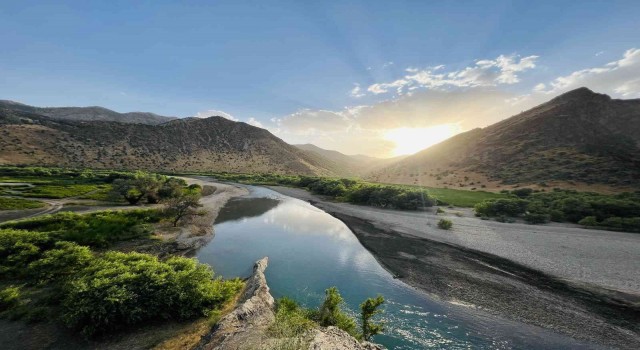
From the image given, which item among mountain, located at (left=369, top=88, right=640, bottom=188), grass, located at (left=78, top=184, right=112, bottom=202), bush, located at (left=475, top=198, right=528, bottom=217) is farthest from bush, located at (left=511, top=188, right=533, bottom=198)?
grass, located at (left=78, top=184, right=112, bottom=202)

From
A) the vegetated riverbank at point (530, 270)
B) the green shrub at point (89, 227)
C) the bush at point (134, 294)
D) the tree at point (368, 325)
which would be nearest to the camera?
the bush at point (134, 294)

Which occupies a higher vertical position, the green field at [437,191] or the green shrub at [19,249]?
the green field at [437,191]

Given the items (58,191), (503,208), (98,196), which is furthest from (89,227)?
(503,208)

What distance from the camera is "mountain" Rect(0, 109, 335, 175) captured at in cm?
11988

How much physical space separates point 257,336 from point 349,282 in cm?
1175

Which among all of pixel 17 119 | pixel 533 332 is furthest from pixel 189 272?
pixel 17 119

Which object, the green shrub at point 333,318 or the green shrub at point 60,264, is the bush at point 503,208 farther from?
the green shrub at point 60,264

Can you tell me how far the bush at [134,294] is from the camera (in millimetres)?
12297

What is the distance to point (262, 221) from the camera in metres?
43.2

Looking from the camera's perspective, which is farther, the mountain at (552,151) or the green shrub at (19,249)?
→ the mountain at (552,151)

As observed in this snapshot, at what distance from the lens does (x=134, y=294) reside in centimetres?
1310

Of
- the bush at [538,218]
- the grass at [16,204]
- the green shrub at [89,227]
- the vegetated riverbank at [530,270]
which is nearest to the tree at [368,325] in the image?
the vegetated riverbank at [530,270]

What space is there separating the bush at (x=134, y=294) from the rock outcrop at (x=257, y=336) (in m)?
2.79

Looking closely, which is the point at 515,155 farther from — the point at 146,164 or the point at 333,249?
the point at 146,164
